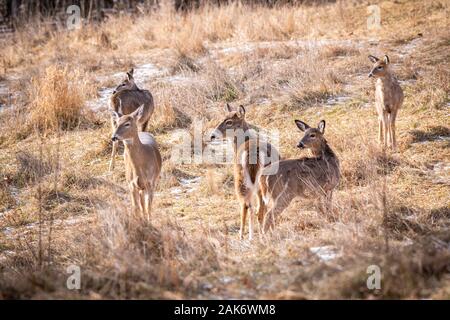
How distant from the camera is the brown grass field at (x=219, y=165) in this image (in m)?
6.09

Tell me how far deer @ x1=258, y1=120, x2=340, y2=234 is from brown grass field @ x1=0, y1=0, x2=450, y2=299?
0.19 m

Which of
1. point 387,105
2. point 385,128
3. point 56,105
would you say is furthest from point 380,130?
point 56,105

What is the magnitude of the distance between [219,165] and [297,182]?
2.77 metres

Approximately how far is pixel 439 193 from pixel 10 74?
11252 millimetres

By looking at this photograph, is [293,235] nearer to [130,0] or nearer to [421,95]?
[421,95]

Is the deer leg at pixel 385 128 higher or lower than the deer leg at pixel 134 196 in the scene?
higher

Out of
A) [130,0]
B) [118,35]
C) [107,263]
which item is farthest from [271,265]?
[130,0]

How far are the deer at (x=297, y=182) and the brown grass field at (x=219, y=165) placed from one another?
185 millimetres

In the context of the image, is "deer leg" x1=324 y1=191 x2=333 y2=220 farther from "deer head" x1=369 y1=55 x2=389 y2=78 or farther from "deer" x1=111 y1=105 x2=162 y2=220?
"deer head" x1=369 y1=55 x2=389 y2=78

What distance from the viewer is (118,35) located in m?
18.4

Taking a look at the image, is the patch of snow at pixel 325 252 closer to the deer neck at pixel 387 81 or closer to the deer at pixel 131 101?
the deer neck at pixel 387 81

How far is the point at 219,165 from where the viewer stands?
424 inches

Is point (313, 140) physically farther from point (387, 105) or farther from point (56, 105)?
point (56, 105)

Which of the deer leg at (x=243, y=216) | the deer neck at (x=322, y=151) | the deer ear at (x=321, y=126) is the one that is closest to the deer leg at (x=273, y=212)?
the deer leg at (x=243, y=216)
